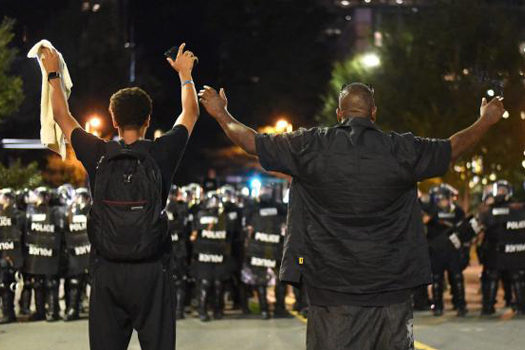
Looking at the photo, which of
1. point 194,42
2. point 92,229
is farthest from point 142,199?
point 194,42

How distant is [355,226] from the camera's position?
4.89m

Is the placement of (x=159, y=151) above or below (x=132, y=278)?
above

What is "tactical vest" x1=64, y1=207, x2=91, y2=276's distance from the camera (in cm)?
1438

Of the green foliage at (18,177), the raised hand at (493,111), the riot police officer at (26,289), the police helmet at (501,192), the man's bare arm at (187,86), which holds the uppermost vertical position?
the green foliage at (18,177)

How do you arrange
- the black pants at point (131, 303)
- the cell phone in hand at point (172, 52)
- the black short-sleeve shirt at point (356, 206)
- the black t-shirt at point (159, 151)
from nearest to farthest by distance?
the black short-sleeve shirt at point (356, 206)
the black pants at point (131, 303)
the black t-shirt at point (159, 151)
the cell phone in hand at point (172, 52)

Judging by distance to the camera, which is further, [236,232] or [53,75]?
[236,232]

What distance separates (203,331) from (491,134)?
1989cm

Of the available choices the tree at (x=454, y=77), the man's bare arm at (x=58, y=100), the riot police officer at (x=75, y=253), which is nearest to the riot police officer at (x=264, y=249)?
the riot police officer at (x=75, y=253)

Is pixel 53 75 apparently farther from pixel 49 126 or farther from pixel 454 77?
pixel 454 77

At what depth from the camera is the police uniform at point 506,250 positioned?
14633 millimetres

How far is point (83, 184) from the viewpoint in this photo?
3164 centimetres

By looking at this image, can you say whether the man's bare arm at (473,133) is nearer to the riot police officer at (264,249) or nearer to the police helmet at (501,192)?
the riot police officer at (264,249)

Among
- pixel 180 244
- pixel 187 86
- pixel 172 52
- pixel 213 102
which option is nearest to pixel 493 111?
pixel 213 102

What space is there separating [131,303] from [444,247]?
34.4 feet
